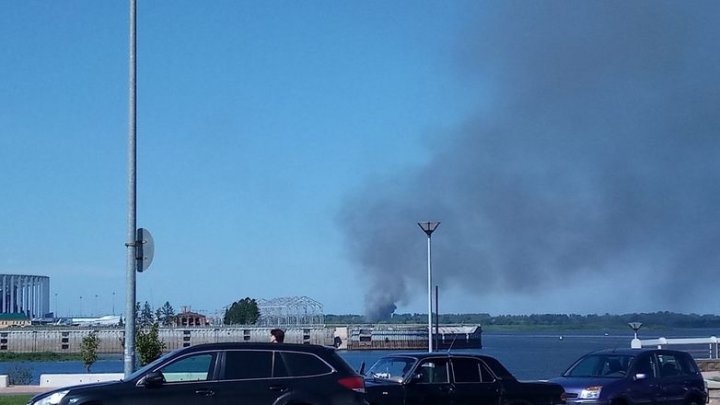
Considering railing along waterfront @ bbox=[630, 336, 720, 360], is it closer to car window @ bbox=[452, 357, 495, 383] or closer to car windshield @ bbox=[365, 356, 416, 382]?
car window @ bbox=[452, 357, 495, 383]

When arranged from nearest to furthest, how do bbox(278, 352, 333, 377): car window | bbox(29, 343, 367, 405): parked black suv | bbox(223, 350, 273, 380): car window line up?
1. bbox(29, 343, 367, 405): parked black suv
2. bbox(223, 350, 273, 380): car window
3. bbox(278, 352, 333, 377): car window

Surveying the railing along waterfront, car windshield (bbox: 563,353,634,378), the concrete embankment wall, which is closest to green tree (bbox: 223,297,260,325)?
the concrete embankment wall

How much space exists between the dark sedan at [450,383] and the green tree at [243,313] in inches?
3487

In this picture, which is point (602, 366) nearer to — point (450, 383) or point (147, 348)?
point (450, 383)

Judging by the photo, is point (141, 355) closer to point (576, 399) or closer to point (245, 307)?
point (576, 399)

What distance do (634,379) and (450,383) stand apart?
4.86 m

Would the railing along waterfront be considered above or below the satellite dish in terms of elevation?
below

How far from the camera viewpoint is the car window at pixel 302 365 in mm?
16344

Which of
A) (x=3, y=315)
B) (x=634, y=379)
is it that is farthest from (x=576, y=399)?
(x=3, y=315)

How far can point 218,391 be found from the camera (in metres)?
15.7

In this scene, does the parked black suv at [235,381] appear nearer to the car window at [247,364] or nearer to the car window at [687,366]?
the car window at [247,364]

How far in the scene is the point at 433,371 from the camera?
19.0m

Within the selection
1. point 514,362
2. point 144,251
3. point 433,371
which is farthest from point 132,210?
point 514,362

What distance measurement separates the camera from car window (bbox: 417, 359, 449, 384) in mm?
18781
